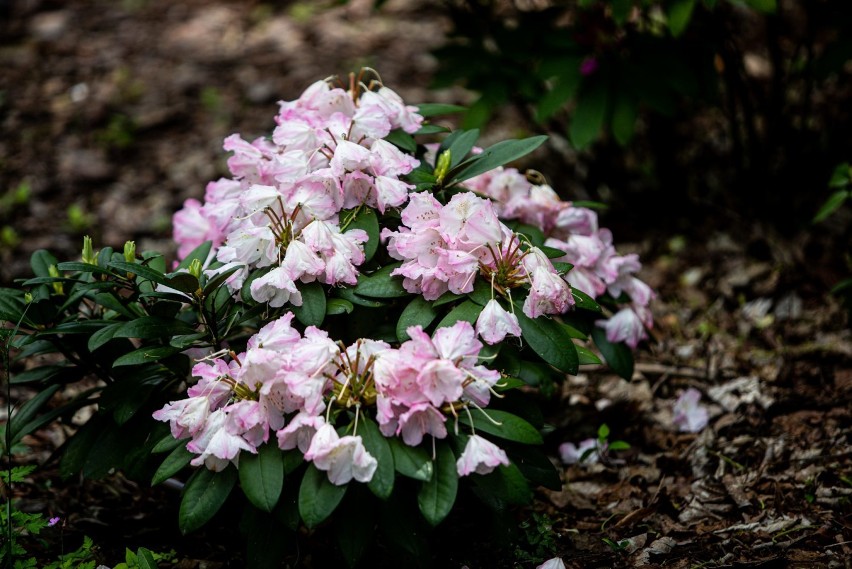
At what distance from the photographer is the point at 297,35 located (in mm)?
4867

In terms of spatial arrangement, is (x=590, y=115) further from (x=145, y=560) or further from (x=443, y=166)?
(x=145, y=560)

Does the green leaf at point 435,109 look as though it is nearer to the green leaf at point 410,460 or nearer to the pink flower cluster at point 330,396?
the pink flower cluster at point 330,396

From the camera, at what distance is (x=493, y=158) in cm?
179

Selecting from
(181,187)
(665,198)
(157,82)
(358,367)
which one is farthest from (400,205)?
(157,82)

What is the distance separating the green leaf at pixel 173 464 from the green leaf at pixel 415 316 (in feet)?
1.61

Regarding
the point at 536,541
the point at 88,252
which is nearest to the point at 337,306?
the point at 88,252

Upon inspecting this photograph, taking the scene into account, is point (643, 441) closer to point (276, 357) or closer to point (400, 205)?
point (400, 205)

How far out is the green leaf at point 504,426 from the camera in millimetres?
1489

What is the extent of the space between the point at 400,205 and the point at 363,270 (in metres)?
0.17

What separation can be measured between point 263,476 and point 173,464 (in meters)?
0.22

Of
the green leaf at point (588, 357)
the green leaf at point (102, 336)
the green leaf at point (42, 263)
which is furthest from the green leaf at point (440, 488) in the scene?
the green leaf at point (42, 263)

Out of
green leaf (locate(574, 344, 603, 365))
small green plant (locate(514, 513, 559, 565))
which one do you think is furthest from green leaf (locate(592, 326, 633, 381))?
small green plant (locate(514, 513, 559, 565))

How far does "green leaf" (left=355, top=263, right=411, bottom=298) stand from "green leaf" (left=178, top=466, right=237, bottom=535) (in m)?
0.45

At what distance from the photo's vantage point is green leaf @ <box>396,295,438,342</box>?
5.19 ft
